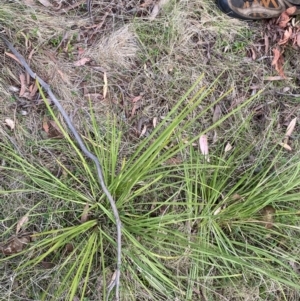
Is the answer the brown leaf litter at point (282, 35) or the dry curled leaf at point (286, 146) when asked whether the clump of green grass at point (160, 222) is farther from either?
the brown leaf litter at point (282, 35)

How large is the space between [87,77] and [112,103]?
0.45ft

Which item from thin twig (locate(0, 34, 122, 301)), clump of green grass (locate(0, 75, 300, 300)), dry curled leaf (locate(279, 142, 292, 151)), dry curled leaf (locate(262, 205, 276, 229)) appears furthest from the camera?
dry curled leaf (locate(279, 142, 292, 151))

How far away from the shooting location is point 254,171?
5.04 ft

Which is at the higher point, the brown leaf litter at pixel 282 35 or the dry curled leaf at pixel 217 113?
the brown leaf litter at pixel 282 35

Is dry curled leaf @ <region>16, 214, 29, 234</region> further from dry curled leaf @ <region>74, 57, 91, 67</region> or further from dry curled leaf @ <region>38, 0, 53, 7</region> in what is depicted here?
dry curled leaf @ <region>38, 0, 53, 7</region>

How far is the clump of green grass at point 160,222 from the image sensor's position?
4.46 ft

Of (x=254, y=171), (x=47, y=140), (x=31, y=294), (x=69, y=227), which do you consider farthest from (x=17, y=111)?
(x=254, y=171)

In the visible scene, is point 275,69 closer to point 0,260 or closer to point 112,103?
point 112,103

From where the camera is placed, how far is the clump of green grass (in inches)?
53.5

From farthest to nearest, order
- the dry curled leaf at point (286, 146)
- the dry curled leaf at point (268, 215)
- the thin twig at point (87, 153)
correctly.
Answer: the dry curled leaf at point (286, 146) → the dry curled leaf at point (268, 215) → the thin twig at point (87, 153)

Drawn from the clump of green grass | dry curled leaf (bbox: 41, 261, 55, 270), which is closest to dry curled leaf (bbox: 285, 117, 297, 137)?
the clump of green grass

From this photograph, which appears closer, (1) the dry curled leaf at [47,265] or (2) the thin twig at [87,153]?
(2) the thin twig at [87,153]

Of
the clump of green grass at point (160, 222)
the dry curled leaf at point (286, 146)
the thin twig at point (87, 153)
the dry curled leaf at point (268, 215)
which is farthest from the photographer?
the dry curled leaf at point (286, 146)

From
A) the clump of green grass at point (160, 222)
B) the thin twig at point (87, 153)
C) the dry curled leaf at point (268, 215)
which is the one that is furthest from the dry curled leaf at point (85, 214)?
the dry curled leaf at point (268, 215)
